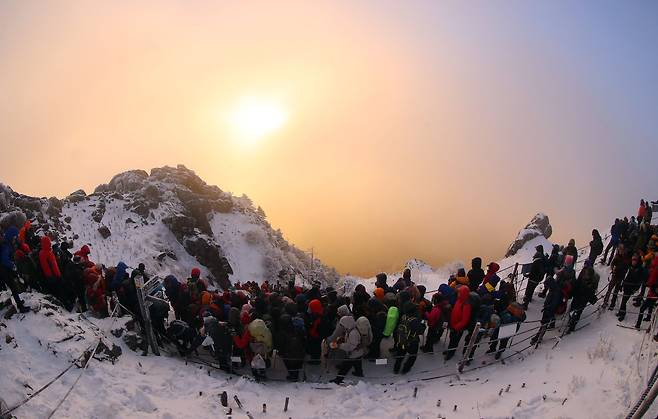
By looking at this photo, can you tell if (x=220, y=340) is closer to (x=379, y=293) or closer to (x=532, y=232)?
(x=379, y=293)

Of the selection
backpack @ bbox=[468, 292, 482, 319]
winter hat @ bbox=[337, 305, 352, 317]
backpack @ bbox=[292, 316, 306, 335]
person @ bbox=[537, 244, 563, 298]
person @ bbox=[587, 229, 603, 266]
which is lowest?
backpack @ bbox=[292, 316, 306, 335]

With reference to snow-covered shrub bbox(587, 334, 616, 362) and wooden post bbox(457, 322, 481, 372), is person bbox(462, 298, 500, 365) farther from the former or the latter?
snow-covered shrub bbox(587, 334, 616, 362)

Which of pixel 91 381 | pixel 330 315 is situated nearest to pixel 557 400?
pixel 330 315

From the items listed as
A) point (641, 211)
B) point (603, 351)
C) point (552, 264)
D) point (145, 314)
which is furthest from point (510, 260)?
point (145, 314)

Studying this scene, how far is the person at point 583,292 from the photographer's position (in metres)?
11.9

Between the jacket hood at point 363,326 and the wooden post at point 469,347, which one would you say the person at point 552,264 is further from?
the jacket hood at point 363,326

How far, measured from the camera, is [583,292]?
1201cm

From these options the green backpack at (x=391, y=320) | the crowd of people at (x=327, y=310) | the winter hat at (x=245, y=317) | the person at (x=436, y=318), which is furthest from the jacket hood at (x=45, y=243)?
the person at (x=436, y=318)

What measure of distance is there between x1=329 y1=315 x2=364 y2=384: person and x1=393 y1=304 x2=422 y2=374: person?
37.7 inches

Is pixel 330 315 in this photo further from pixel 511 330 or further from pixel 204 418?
pixel 511 330

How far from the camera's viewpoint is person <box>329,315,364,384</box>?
1077 centimetres

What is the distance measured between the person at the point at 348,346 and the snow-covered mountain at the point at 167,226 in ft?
74.1

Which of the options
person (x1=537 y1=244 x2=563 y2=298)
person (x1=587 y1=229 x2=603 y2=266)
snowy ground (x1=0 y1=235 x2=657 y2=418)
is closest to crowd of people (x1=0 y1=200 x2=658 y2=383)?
snowy ground (x1=0 y1=235 x2=657 y2=418)

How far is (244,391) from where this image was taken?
10367mm
